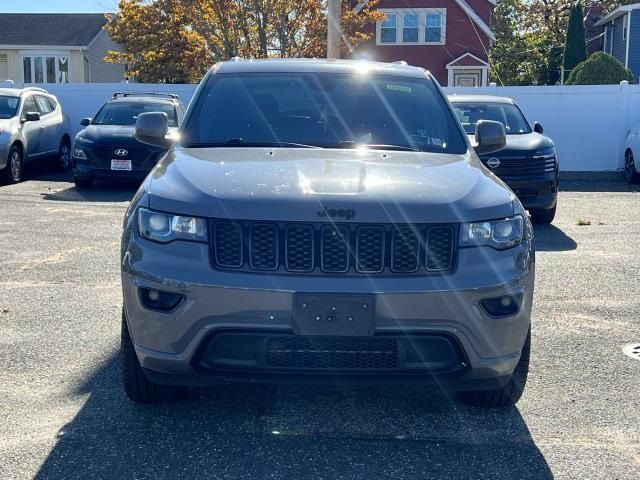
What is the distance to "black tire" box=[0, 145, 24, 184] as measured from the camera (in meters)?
14.7

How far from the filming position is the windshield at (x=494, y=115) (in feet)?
40.4

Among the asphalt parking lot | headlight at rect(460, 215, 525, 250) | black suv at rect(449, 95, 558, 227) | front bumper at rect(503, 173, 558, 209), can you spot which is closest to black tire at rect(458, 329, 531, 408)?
the asphalt parking lot

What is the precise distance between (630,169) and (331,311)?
14.5m

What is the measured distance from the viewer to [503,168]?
10719 millimetres

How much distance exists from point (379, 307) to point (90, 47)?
3614 centimetres

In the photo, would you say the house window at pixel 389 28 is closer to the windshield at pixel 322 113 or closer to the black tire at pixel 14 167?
the black tire at pixel 14 167

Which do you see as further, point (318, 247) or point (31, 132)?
point (31, 132)

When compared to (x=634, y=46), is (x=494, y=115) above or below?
below

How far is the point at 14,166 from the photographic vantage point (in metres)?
14.9

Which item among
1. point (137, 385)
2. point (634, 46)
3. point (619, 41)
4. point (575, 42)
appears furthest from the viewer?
point (619, 41)

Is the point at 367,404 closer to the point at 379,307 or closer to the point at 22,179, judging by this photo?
the point at 379,307

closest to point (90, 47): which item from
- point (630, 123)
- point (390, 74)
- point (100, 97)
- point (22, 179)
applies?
point (100, 97)

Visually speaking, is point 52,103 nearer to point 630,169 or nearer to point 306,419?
point 630,169

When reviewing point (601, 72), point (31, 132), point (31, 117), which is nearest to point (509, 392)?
point (31, 117)
